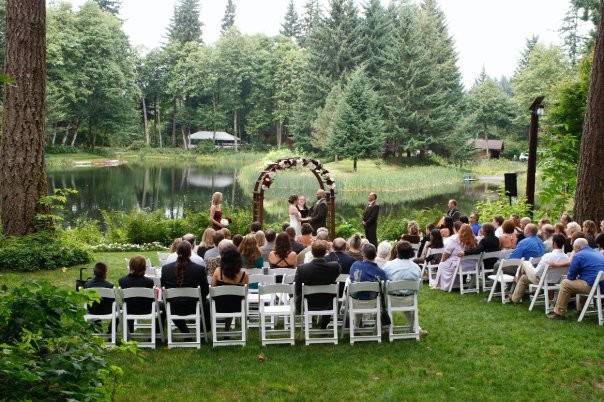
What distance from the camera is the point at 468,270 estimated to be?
418 inches

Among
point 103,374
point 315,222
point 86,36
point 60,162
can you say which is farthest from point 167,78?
point 103,374

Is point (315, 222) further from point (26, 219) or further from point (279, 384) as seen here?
point (279, 384)

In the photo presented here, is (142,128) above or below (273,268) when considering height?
above

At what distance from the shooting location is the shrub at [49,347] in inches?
118

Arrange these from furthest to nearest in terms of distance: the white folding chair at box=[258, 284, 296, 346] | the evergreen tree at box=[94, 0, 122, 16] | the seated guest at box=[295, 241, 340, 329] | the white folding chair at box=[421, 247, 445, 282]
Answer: the evergreen tree at box=[94, 0, 122, 16], the white folding chair at box=[421, 247, 445, 282], the seated guest at box=[295, 241, 340, 329], the white folding chair at box=[258, 284, 296, 346]

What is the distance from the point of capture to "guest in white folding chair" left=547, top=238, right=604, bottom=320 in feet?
26.8

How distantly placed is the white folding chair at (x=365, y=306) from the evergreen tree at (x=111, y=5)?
74.9 meters

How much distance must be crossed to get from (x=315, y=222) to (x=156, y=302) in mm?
7460

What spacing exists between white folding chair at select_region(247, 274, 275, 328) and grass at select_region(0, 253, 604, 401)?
0.38 metres

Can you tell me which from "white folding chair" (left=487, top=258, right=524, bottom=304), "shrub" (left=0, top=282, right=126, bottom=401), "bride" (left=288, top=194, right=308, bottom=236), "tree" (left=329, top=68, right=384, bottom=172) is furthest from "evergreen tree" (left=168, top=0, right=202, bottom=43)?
"shrub" (left=0, top=282, right=126, bottom=401)

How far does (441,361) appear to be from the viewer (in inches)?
271

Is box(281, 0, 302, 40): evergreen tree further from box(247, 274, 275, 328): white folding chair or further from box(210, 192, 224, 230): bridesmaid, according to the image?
box(247, 274, 275, 328): white folding chair

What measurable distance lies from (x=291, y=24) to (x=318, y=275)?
8887 centimetres

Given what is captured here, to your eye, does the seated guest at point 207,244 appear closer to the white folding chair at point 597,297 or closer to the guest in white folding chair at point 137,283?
the guest in white folding chair at point 137,283
